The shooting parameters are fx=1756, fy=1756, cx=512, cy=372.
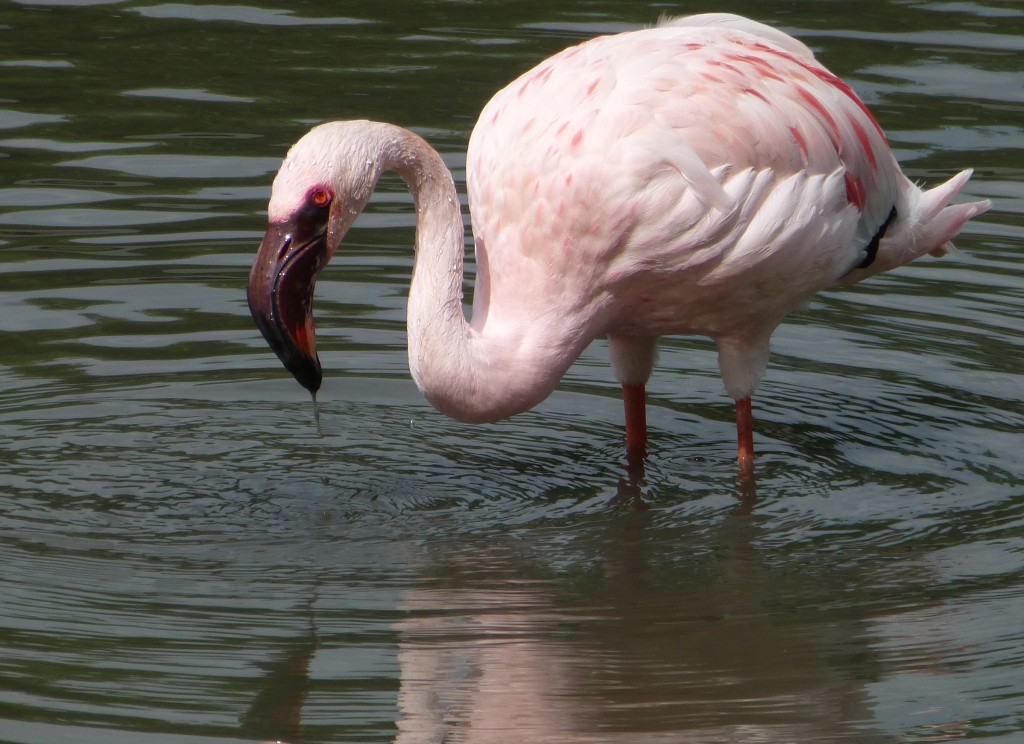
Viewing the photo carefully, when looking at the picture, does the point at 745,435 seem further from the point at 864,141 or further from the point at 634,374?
the point at 864,141

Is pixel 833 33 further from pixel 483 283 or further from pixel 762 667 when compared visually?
pixel 762 667

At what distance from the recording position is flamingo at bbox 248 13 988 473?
569 cm

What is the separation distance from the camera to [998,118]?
10836 millimetres

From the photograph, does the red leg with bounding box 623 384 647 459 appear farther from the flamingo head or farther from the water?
the flamingo head

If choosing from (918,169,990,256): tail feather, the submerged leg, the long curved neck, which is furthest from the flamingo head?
(918,169,990,256): tail feather

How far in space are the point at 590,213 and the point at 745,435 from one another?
4.71 feet

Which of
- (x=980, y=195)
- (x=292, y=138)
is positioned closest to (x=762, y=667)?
(x=980, y=195)

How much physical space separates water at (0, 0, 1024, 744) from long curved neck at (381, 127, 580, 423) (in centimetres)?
51

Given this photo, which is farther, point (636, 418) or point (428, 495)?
point (636, 418)

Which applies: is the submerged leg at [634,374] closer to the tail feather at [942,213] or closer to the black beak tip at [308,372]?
the tail feather at [942,213]

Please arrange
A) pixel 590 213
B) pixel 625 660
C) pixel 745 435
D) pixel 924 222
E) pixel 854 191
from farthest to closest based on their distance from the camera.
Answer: pixel 924 222 < pixel 745 435 < pixel 854 191 < pixel 590 213 < pixel 625 660

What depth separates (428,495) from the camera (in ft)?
21.3

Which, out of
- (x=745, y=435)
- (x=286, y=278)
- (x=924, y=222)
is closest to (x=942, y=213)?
(x=924, y=222)

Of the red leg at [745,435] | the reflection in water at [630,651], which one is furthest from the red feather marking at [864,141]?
the reflection in water at [630,651]
